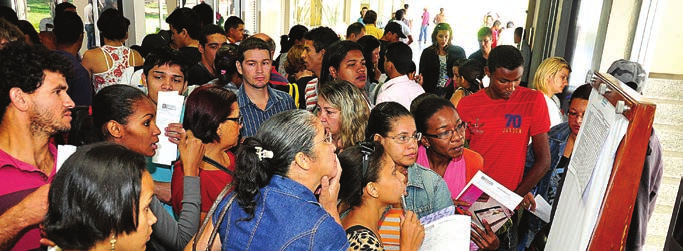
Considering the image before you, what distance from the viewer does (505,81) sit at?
349 centimetres

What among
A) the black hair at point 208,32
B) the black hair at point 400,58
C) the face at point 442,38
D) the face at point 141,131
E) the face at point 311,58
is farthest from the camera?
the face at point 442,38

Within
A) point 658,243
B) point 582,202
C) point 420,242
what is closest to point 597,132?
point 582,202

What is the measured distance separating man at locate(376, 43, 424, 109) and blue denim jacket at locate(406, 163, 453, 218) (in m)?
1.48

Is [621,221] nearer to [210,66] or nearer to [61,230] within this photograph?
[61,230]

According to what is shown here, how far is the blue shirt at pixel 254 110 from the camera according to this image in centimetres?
347

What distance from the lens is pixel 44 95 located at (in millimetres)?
2025

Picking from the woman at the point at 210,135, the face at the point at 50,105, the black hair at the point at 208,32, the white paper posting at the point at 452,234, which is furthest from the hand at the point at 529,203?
the black hair at the point at 208,32

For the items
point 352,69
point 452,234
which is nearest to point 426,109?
point 452,234

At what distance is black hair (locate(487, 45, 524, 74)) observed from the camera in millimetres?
3459

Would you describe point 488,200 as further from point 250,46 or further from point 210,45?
point 210,45

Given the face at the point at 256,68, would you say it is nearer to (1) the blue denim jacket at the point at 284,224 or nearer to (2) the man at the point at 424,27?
(1) the blue denim jacket at the point at 284,224

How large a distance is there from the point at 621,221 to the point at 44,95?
201cm

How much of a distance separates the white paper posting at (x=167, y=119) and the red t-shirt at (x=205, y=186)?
15 centimetres

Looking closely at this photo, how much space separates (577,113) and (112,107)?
8.40 feet
